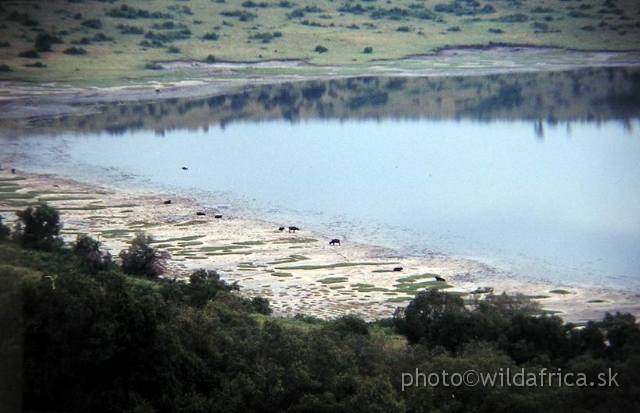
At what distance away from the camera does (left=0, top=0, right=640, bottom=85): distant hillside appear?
135 ft

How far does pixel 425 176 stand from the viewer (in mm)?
26672

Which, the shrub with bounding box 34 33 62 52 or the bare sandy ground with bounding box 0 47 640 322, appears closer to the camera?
the bare sandy ground with bounding box 0 47 640 322

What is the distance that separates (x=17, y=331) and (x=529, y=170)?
19319 mm

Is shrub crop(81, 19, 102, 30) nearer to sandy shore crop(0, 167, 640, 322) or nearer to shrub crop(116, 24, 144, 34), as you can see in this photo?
shrub crop(116, 24, 144, 34)

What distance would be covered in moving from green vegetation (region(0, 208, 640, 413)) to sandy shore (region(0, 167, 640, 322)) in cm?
348

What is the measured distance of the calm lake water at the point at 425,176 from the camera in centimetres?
1981

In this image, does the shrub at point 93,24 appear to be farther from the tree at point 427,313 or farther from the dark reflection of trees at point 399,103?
the tree at point 427,313

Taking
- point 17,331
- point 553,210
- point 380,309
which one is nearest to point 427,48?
point 553,210

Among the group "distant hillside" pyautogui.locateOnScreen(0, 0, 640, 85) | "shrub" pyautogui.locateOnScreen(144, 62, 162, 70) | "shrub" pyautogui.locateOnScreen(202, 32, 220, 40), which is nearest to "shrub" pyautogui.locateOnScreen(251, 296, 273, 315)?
"distant hillside" pyautogui.locateOnScreen(0, 0, 640, 85)

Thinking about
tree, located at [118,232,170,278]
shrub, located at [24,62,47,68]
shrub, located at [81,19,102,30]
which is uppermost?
shrub, located at [81,19,102,30]

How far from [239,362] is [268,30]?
38774 millimetres

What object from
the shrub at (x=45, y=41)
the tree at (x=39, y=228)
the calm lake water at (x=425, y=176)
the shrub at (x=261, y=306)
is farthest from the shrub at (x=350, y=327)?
the shrub at (x=45, y=41)

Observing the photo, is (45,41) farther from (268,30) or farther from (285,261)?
(285,261)

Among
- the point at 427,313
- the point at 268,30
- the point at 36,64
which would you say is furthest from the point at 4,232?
the point at 268,30
